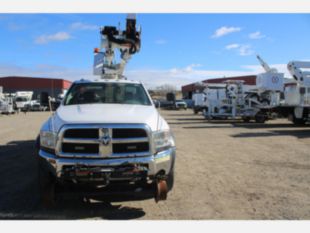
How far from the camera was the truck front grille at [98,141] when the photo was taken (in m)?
5.09

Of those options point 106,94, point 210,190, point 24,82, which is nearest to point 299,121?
point 210,190

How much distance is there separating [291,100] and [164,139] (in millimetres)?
18559

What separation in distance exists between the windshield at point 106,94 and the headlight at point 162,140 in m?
1.47

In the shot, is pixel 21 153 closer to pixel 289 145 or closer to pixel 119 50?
pixel 119 50

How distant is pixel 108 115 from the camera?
5.44 m

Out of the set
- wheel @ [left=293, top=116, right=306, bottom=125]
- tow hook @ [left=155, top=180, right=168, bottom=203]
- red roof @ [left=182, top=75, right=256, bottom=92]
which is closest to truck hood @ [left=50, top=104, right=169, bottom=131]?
tow hook @ [left=155, top=180, right=168, bottom=203]

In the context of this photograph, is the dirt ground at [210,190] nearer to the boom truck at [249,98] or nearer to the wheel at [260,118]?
the boom truck at [249,98]

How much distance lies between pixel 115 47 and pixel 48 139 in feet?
21.2

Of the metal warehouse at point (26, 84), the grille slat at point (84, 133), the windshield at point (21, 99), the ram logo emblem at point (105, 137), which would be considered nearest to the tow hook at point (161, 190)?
the ram logo emblem at point (105, 137)

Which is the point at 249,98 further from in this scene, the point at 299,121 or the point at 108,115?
the point at 108,115

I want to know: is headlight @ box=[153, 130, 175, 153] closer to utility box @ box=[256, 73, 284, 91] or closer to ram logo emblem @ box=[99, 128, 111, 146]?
ram logo emblem @ box=[99, 128, 111, 146]

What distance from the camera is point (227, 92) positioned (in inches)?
1064

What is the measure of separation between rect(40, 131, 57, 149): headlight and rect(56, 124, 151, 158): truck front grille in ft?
0.44

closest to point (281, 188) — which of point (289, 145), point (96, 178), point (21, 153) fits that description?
point (96, 178)
